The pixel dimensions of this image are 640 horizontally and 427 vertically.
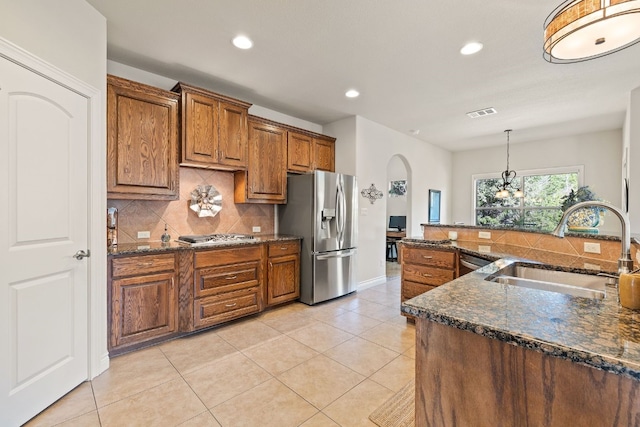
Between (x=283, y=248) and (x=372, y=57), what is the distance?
2.30 meters

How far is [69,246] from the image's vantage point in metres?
1.95

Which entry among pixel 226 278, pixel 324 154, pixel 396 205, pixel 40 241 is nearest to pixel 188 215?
pixel 226 278

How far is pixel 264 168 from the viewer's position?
373cm

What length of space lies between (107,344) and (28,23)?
2232 millimetres

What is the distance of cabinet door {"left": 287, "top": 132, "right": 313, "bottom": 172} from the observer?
13.2ft

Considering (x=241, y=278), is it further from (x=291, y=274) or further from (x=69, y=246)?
(x=69, y=246)

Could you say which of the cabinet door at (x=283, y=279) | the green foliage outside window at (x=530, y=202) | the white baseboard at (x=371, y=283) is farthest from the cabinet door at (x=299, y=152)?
the green foliage outside window at (x=530, y=202)

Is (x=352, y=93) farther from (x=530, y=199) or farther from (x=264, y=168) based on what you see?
(x=530, y=199)

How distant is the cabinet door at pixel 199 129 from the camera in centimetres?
295

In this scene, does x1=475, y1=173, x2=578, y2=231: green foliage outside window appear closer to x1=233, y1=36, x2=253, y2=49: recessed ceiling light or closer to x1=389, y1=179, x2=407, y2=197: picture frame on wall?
x1=389, y1=179, x2=407, y2=197: picture frame on wall

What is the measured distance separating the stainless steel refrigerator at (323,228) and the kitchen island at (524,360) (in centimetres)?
262

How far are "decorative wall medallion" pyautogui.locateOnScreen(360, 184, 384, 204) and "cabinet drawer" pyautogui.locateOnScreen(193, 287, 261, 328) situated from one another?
7.29ft

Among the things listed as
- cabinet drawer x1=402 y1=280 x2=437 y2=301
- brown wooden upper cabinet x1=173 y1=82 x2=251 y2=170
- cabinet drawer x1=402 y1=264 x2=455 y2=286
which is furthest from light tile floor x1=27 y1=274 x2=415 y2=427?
brown wooden upper cabinet x1=173 y1=82 x2=251 y2=170

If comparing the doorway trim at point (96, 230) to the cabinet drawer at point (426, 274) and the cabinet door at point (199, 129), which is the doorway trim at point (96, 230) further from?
the cabinet drawer at point (426, 274)
